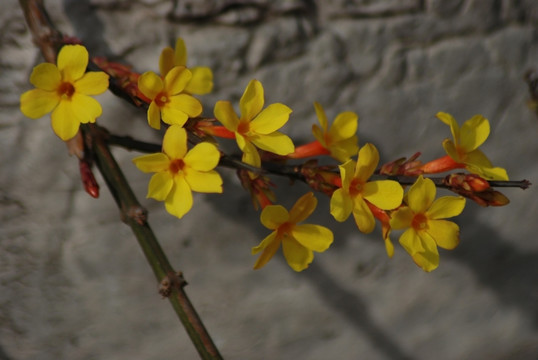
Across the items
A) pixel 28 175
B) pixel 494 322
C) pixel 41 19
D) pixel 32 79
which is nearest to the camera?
pixel 32 79

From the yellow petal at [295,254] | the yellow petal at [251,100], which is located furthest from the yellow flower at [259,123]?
the yellow petal at [295,254]

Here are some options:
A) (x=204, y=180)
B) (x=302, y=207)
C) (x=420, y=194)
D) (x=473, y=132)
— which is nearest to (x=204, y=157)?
(x=204, y=180)

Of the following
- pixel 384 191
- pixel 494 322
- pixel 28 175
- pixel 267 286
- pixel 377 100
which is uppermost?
pixel 28 175

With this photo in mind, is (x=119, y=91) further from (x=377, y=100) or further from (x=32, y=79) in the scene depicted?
(x=377, y=100)

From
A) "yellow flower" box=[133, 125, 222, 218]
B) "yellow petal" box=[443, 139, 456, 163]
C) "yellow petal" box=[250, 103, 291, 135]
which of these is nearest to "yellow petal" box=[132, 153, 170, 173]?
"yellow flower" box=[133, 125, 222, 218]

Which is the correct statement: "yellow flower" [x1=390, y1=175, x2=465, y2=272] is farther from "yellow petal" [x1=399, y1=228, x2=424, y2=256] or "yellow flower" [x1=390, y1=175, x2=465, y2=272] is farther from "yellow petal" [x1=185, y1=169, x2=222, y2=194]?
"yellow petal" [x1=185, y1=169, x2=222, y2=194]

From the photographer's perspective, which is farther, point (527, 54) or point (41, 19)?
point (527, 54)

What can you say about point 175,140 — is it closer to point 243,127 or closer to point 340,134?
point 243,127

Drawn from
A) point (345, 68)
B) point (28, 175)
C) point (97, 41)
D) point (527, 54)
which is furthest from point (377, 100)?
point (28, 175)
